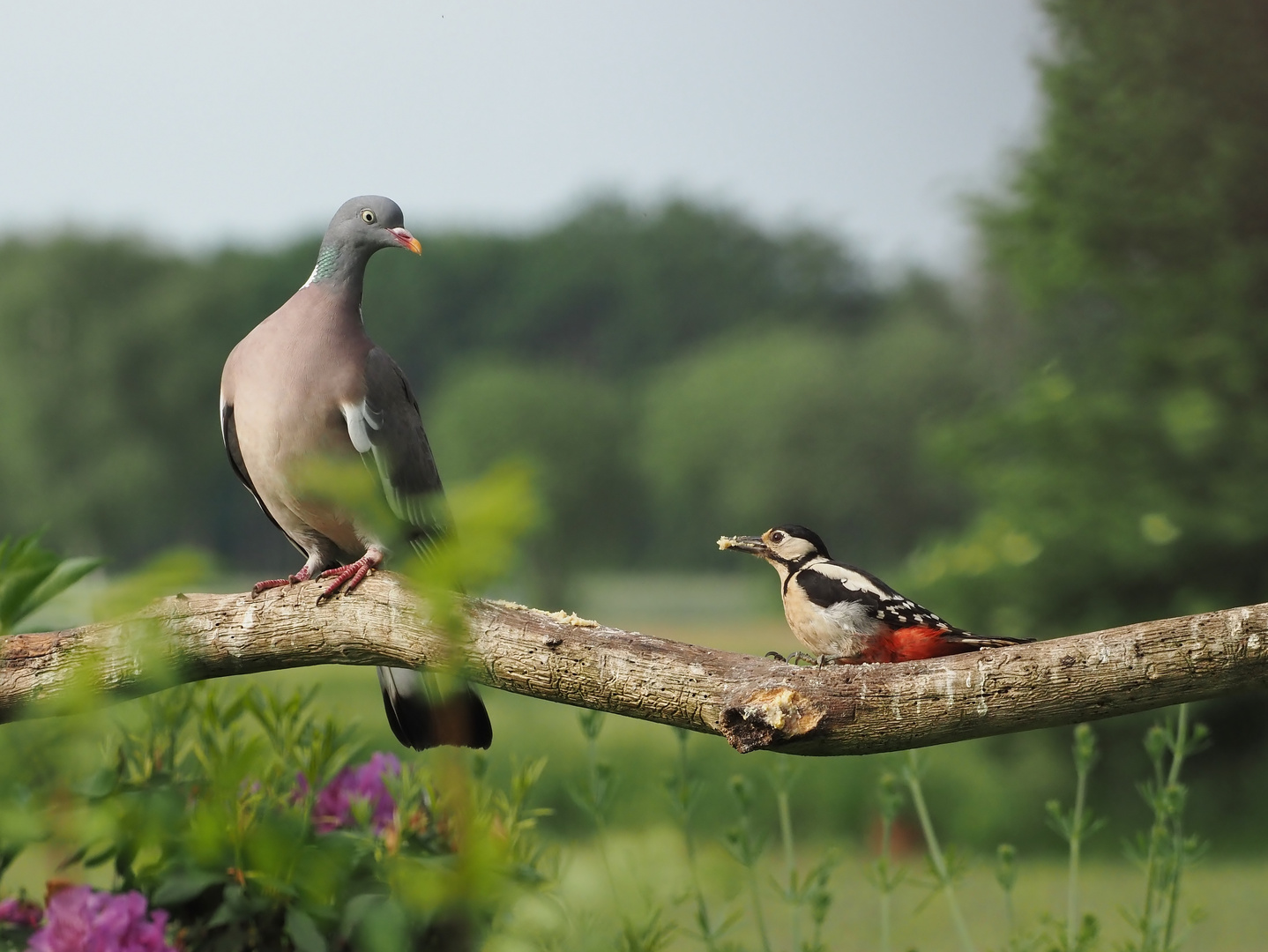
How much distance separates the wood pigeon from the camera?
260cm

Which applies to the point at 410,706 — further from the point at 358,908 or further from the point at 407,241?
the point at 407,241

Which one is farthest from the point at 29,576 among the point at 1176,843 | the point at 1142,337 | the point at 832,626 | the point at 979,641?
the point at 1142,337

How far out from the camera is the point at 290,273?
121 feet

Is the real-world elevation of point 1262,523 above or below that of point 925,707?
above

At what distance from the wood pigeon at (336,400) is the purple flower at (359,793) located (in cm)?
14

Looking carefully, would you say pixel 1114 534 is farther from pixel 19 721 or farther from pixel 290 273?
pixel 290 273

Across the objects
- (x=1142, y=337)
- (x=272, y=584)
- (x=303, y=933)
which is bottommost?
(x=303, y=933)

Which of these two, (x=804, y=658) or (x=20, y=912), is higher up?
(x=804, y=658)

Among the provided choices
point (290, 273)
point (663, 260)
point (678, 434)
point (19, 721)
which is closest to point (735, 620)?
point (678, 434)

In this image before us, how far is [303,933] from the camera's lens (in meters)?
2.25

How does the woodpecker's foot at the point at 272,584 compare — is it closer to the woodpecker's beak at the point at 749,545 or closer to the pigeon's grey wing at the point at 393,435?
the pigeon's grey wing at the point at 393,435

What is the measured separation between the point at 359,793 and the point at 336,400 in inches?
32.8

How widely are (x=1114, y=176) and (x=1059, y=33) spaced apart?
1247 millimetres

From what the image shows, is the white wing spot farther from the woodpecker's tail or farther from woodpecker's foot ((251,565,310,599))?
the woodpecker's tail
